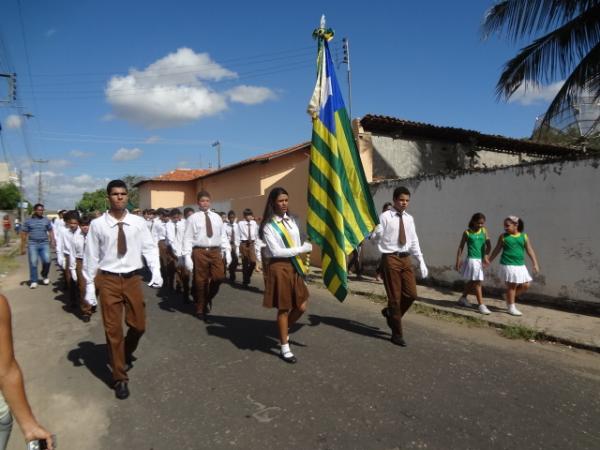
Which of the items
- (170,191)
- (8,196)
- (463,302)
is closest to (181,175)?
(170,191)

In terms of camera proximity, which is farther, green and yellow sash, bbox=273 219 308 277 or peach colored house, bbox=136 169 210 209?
peach colored house, bbox=136 169 210 209

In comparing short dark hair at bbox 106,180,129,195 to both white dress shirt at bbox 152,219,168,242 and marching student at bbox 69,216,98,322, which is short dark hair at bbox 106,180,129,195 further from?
white dress shirt at bbox 152,219,168,242

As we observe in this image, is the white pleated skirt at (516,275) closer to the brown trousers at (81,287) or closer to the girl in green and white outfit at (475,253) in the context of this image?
the girl in green and white outfit at (475,253)

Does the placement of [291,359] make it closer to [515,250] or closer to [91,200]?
[515,250]

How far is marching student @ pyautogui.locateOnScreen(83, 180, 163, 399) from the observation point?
4.02m

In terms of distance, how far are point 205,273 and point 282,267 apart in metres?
2.50

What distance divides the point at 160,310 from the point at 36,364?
8.61 ft

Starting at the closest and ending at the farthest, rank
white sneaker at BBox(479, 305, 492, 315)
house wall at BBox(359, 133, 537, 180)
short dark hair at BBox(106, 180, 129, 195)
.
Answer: short dark hair at BBox(106, 180, 129, 195), white sneaker at BBox(479, 305, 492, 315), house wall at BBox(359, 133, 537, 180)

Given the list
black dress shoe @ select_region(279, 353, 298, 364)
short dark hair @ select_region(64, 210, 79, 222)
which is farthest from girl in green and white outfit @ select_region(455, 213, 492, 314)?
short dark hair @ select_region(64, 210, 79, 222)

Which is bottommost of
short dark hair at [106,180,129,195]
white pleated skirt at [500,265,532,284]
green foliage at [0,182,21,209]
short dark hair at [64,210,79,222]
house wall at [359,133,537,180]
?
white pleated skirt at [500,265,532,284]

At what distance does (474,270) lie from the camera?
7098 millimetres

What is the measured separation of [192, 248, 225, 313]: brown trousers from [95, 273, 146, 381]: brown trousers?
2472 millimetres

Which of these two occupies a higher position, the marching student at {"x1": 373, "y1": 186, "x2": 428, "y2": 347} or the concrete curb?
the marching student at {"x1": 373, "y1": 186, "x2": 428, "y2": 347}

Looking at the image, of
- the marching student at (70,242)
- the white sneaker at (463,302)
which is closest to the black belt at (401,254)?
the white sneaker at (463,302)
